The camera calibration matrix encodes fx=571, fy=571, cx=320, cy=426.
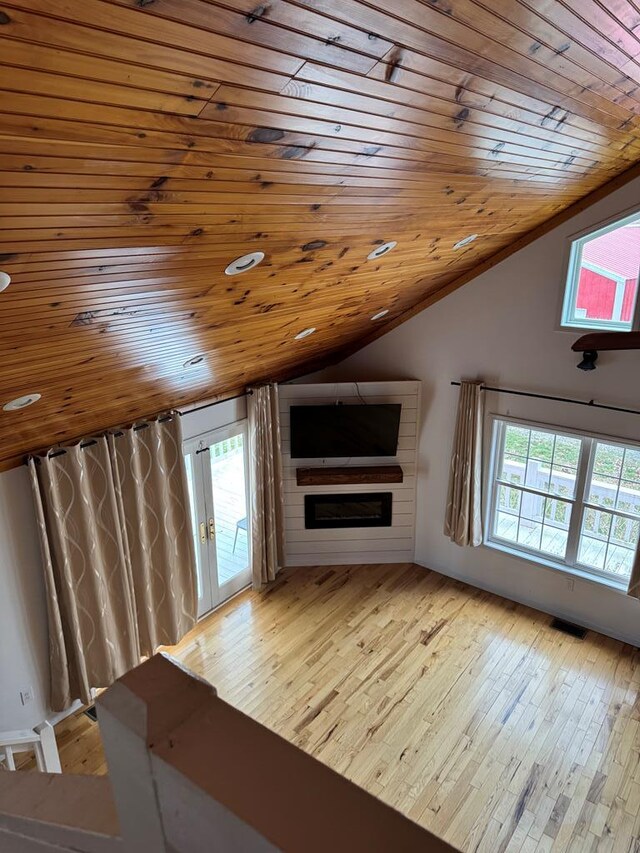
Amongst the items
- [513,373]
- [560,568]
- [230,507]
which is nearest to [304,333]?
[513,373]

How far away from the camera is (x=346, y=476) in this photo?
5.86m

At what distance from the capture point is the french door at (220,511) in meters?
5.20

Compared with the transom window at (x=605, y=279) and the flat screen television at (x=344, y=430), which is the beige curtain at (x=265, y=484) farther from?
the transom window at (x=605, y=279)

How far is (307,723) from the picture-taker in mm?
4375

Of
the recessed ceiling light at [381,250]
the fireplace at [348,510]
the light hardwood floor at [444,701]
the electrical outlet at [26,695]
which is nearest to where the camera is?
the recessed ceiling light at [381,250]

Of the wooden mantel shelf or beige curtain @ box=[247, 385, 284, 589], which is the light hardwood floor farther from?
the wooden mantel shelf

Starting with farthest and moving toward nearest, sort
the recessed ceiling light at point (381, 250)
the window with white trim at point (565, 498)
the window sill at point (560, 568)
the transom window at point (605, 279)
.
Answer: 1. the window sill at point (560, 568)
2. the window with white trim at point (565, 498)
3. the transom window at point (605, 279)
4. the recessed ceiling light at point (381, 250)

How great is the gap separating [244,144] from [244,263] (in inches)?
34.7

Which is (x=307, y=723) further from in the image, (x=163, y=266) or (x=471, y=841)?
(x=163, y=266)

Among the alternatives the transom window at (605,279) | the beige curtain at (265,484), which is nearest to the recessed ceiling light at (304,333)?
the beige curtain at (265,484)

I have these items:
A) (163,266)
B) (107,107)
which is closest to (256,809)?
(107,107)

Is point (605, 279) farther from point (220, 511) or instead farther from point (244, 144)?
point (244, 144)

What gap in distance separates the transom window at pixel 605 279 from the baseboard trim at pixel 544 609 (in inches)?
107

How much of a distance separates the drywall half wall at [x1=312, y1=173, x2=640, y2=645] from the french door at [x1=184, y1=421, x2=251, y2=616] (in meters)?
1.73
